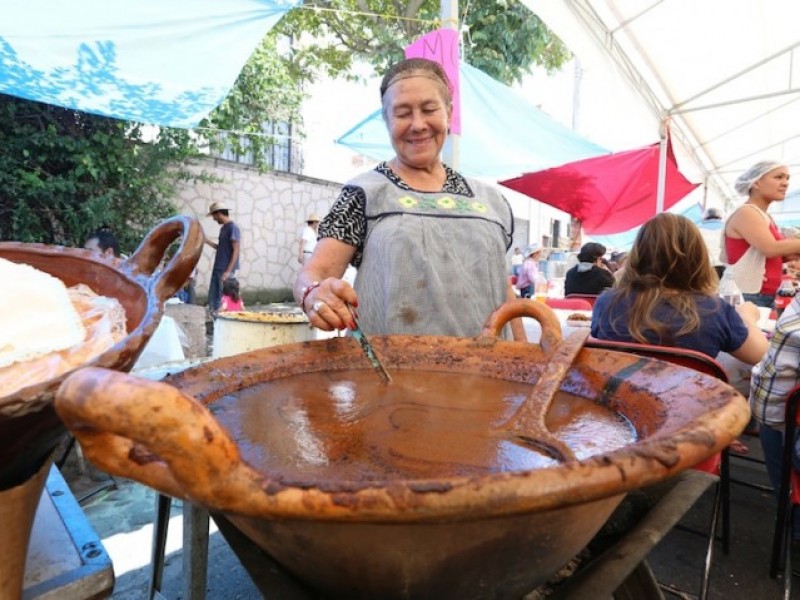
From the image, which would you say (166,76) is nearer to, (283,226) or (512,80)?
(283,226)

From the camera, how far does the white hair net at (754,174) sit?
3.40 metres

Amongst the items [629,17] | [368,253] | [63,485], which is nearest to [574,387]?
[368,253]

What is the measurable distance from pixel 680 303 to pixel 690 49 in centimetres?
502

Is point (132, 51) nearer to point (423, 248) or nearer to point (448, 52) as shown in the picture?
point (448, 52)

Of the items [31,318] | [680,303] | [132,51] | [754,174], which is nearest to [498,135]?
[754,174]

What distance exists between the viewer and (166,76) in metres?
3.30

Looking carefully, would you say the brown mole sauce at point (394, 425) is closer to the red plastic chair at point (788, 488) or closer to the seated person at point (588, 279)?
the red plastic chair at point (788, 488)

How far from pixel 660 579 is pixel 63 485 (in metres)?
2.26

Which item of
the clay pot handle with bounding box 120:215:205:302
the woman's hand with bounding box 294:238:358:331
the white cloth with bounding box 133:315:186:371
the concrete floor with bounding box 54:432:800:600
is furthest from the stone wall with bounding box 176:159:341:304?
the clay pot handle with bounding box 120:215:205:302

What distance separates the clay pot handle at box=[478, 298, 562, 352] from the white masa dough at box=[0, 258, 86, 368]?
83cm

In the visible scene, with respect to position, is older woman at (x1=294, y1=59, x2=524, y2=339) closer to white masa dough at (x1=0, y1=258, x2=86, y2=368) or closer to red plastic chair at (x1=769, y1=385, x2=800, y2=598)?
white masa dough at (x1=0, y1=258, x2=86, y2=368)

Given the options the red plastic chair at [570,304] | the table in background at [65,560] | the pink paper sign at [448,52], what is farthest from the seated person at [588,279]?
the table in background at [65,560]

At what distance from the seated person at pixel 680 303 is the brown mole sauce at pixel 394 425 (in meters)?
1.42

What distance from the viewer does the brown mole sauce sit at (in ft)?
2.41
